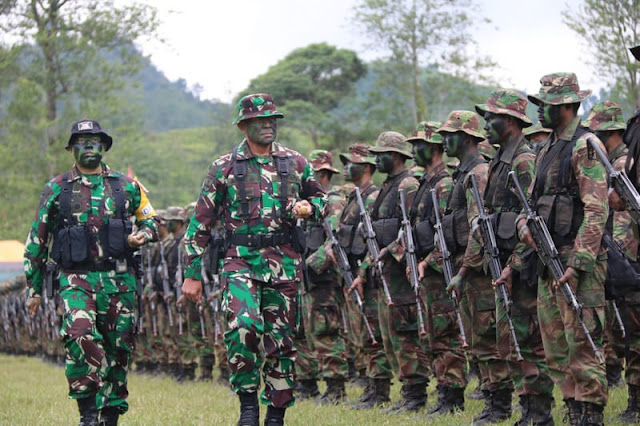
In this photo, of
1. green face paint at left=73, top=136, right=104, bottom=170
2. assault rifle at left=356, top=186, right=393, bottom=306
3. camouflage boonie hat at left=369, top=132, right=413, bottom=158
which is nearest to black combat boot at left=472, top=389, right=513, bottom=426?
assault rifle at left=356, top=186, right=393, bottom=306

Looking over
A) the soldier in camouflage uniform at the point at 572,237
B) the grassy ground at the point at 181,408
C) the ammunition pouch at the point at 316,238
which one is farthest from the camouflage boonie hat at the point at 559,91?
the ammunition pouch at the point at 316,238

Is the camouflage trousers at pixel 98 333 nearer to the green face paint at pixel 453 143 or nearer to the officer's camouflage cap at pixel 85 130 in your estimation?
the officer's camouflage cap at pixel 85 130

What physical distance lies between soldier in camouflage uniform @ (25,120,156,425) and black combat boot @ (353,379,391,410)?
274 centimetres

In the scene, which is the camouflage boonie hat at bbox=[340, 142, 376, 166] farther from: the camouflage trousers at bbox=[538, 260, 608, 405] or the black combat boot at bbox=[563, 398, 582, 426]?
the black combat boot at bbox=[563, 398, 582, 426]

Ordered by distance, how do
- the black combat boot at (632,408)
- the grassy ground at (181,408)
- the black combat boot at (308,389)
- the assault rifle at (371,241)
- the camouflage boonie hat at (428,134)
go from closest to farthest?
the black combat boot at (632,408) < the grassy ground at (181,408) < the camouflage boonie hat at (428,134) < the assault rifle at (371,241) < the black combat boot at (308,389)

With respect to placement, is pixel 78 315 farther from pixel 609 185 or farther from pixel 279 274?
pixel 609 185

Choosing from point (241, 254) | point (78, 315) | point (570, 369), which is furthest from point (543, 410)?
point (78, 315)

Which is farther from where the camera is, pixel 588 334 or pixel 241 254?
pixel 241 254

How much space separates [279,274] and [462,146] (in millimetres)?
2307

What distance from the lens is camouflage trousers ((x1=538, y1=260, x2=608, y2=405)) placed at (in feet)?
21.9

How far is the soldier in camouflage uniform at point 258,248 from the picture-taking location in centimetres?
747

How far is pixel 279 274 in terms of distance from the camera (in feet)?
25.0

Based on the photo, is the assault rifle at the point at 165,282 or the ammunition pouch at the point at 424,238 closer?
the ammunition pouch at the point at 424,238

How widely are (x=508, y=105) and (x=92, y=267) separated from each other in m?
3.77
